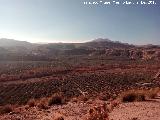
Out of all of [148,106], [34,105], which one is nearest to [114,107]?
[148,106]

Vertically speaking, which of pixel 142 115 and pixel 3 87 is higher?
pixel 142 115

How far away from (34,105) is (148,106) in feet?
26.3

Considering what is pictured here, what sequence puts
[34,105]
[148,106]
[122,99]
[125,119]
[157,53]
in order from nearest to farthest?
[125,119] → [148,106] → [122,99] → [34,105] → [157,53]

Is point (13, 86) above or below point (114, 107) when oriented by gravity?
below

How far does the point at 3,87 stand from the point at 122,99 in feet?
105

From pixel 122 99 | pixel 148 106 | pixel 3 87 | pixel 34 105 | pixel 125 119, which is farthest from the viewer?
pixel 3 87

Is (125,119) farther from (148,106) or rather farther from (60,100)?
(60,100)

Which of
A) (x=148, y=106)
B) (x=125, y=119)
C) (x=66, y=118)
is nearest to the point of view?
(x=125, y=119)

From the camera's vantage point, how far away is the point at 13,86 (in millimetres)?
50625

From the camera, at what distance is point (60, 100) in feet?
75.6

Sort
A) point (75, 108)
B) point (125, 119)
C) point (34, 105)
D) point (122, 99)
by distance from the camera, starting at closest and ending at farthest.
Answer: point (125, 119), point (75, 108), point (122, 99), point (34, 105)

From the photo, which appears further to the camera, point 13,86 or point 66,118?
point 13,86

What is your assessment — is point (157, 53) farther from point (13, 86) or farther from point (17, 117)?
point (17, 117)

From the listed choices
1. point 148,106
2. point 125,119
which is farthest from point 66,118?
point 148,106
